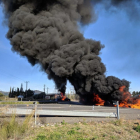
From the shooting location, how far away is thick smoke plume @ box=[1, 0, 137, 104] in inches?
917

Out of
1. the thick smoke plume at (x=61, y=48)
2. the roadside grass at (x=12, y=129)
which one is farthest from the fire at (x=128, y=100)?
the roadside grass at (x=12, y=129)

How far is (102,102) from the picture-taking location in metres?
25.5

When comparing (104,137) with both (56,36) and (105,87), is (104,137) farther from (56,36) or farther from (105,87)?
(56,36)

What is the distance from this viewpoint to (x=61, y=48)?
25812 mm

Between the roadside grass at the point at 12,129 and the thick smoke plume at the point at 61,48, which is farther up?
the thick smoke plume at the point at 61,48

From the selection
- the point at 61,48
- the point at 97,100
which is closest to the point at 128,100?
the point at 97,100

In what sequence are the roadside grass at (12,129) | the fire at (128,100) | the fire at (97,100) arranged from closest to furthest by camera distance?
the roadside grass at (12,129)
the fire at (128,100)
the fire at (97,100)

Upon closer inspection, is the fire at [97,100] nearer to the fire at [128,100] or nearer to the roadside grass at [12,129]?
the fire at [128,100]

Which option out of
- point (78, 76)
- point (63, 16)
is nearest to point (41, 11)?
point (63, 16)

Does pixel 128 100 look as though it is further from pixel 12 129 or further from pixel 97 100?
pixel 12 129

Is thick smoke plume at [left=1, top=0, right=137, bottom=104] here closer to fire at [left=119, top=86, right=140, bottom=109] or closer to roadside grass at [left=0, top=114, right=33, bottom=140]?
fire at [left=119, top=86, right=140, bottom=109]

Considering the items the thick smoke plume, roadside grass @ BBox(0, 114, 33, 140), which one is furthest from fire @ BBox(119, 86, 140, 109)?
roadside grass @ BBox(0, 114, 33, 140)

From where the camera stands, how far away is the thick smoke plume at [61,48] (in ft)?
76.4

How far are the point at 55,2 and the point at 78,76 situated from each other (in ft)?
52.8
